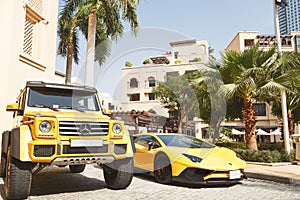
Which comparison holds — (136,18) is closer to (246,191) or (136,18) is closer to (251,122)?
(251,122)

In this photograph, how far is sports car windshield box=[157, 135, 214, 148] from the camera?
23.1 ft

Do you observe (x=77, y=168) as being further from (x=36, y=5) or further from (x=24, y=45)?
(x=36, y=5)

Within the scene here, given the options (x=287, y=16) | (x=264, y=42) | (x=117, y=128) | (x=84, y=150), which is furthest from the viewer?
(x=264, y=42)

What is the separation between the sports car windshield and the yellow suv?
5.91 ft

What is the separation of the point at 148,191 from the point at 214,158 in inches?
67.2

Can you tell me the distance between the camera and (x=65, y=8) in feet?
48.1

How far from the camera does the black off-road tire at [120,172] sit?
549 centimetres

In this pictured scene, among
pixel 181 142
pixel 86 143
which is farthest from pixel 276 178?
pixel 86 143

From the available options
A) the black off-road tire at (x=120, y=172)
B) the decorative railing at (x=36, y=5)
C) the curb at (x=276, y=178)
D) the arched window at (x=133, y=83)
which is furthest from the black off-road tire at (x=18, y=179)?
the arched window at (x=133, y=83)

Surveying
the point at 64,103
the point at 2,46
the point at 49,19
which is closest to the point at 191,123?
the point at 49,19

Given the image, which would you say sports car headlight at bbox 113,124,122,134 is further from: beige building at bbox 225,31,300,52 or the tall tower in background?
beige building at bbox 225,31,300,52

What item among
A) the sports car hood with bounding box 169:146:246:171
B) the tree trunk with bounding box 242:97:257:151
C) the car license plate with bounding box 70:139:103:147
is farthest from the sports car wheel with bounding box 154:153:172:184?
the tree trunk with bounding box 242:97:257:151

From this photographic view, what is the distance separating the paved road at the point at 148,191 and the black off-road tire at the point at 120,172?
15cm

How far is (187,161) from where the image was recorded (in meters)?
6.00
